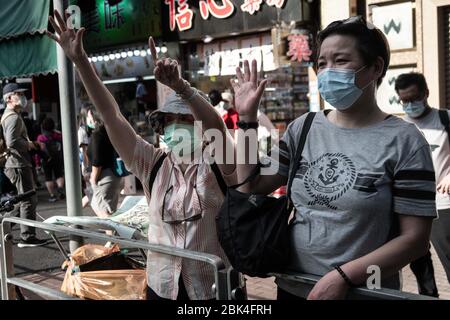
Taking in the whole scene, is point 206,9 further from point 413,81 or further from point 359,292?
point 359,292

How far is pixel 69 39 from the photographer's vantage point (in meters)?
2.78

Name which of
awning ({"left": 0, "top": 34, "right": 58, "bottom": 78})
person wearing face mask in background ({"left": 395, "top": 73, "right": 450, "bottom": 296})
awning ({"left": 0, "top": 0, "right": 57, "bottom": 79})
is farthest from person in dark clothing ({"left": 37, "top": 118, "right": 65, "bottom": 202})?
person wearing face mask in background ({"left": 395, "top": 73, "right": 450, "bottom": 296})

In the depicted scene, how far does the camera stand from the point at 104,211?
6.88 meters

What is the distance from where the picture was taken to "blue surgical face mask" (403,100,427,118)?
13.1 ft

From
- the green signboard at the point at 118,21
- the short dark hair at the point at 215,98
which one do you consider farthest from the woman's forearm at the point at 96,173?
the green signboard at the point at 118,21

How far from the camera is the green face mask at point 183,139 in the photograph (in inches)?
108

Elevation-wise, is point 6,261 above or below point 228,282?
below

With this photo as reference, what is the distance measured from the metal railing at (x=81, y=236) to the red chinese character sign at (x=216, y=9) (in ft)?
25.1

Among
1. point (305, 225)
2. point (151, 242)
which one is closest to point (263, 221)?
point (305, 225)

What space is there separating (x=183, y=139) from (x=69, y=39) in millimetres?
783

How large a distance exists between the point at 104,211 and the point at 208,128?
179 inches

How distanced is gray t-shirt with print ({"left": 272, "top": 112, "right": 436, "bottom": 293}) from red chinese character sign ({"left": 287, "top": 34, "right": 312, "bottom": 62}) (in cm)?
730

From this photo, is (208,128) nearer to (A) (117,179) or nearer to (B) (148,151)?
(B) (148,151)

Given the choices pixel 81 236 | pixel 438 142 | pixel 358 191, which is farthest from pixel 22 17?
pixel 358 191
